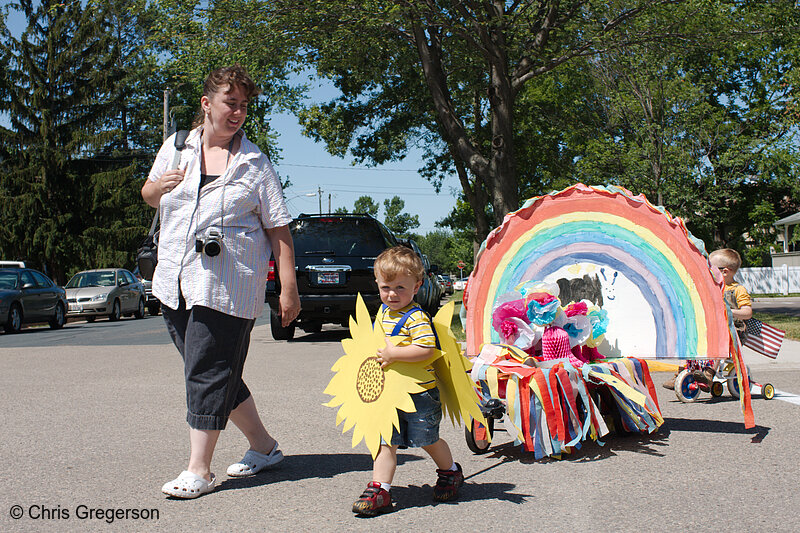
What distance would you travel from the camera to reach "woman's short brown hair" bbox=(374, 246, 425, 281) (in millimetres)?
3604

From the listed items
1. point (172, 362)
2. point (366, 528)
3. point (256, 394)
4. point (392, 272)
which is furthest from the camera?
point (172, 362)

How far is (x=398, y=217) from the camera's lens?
12775 cm

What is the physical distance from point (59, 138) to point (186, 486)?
3774 centimetres

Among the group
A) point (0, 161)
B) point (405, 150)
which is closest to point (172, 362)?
point (405, 150)

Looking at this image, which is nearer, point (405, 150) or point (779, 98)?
point (405, 150)

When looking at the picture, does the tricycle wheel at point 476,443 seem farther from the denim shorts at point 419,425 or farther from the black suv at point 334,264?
the black suv at point 334,264

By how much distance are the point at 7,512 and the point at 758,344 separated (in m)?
5.72

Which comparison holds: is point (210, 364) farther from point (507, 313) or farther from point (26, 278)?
point (26, 278)

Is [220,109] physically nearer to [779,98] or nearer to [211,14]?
[211,14]

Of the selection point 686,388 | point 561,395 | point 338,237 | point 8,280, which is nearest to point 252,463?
point 561,395

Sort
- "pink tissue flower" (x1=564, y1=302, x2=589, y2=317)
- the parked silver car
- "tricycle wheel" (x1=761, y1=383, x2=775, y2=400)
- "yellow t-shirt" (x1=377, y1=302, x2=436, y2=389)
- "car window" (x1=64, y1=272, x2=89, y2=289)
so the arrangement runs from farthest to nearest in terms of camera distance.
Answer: "car window" (x1=64, y1=272, x2=89, y2=289)
the parked silver car
"tricycle wheel" (x1=761, y1=383, x2=775, y2=400)
"pink tissue flower" (x1=564, y1=302, x2=589, y2=317)
"yellow t-shirt" (x1=377, y1=302, x2=436, y2=389)

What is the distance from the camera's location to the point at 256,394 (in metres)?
7.18
